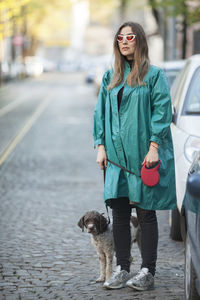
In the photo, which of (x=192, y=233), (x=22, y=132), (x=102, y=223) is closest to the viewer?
(x=192, y=233)

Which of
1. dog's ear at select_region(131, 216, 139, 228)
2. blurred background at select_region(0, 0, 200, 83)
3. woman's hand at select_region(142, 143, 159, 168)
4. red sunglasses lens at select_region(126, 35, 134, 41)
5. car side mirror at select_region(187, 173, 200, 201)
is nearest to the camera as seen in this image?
car side mirror at select_region(187, 173, 200, 201)

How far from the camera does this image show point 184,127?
680cm

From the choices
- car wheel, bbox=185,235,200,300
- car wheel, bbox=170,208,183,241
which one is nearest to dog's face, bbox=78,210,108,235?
car wheel, bbox=185,235,200,300

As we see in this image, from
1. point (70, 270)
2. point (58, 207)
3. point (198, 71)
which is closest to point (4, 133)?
point (58, 207)

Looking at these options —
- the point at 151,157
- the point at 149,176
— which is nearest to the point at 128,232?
the point at 149,176

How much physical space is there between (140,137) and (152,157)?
0.19 m

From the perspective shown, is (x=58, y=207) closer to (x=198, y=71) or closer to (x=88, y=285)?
(x=198, y=71)

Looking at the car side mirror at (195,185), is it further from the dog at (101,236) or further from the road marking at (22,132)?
the road marking at (22,132)

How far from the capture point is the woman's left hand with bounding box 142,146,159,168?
498 centimetres

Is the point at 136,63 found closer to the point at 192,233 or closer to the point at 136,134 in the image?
the point at 136,134

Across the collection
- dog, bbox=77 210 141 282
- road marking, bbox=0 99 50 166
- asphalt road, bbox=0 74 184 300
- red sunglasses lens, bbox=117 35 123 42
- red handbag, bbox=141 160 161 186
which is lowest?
road marking, bbox=0 99 50 166

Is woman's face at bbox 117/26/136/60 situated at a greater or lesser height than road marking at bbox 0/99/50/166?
greater

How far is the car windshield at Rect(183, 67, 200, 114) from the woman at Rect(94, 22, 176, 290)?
1960 millimetres

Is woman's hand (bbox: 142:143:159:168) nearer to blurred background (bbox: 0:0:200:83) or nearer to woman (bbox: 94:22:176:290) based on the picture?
woman (bbox: 94:22:176:290)
